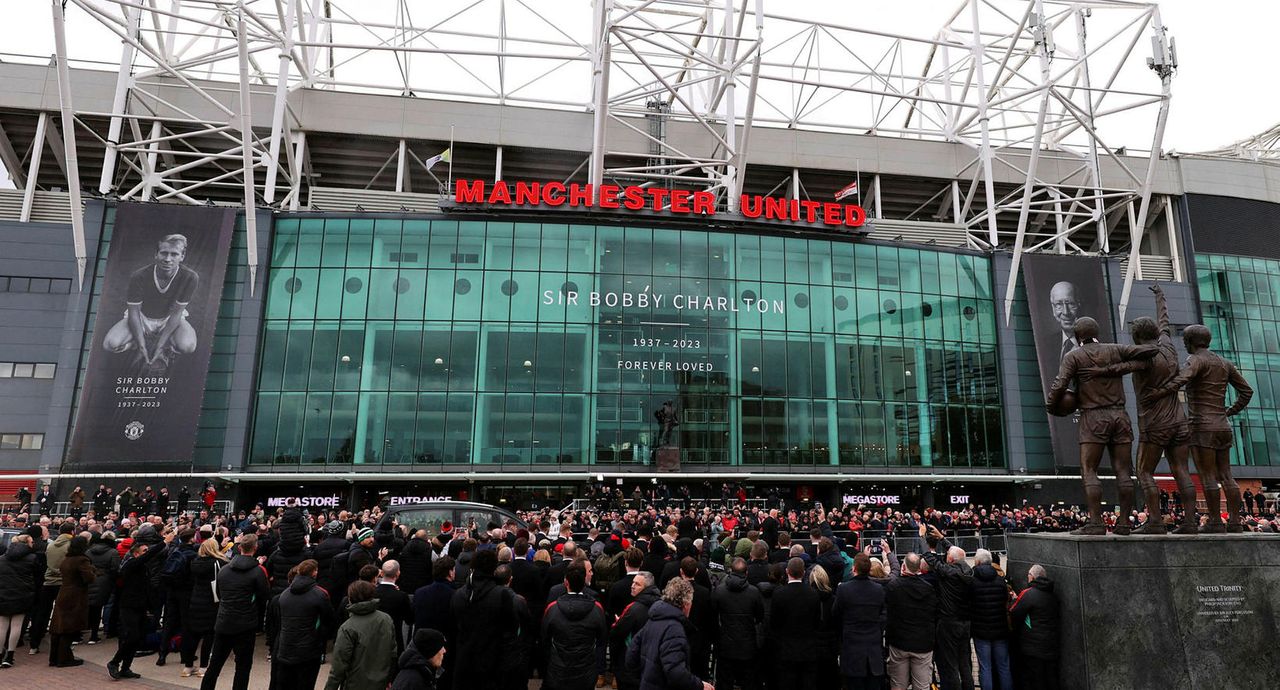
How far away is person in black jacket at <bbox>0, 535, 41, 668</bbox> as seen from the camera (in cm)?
1055

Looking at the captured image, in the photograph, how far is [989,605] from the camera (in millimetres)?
8539

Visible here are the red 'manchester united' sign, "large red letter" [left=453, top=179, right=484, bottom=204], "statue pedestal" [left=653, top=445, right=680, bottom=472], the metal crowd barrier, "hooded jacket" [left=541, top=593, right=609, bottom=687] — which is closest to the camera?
"hooded jacket" [left=541, top=593, right=609, bottom=687]

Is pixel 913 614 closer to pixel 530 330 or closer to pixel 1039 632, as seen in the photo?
pixel 1039 632

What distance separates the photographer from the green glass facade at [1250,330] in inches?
1681

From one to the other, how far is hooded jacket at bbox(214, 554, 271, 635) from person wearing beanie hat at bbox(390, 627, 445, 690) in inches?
162

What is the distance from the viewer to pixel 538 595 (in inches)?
367

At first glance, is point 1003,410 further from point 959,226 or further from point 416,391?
point 416,391

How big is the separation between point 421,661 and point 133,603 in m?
7.41

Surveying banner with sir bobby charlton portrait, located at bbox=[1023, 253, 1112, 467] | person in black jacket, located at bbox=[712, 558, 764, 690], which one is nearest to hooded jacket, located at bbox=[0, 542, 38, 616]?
person in black jacket, located at bbox=[712, 558, 764, 690]

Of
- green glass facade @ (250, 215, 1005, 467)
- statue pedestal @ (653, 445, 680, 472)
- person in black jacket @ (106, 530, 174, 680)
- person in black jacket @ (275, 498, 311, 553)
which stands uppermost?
green glass facade @ (250, 215, 1005, 467)

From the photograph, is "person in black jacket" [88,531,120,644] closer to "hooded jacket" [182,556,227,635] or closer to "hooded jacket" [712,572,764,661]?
"hooded jacket" [182,556,227,635]

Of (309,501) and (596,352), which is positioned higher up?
(596,352)

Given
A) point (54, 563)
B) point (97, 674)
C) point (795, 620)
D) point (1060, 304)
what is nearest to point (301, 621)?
point (795, 620)

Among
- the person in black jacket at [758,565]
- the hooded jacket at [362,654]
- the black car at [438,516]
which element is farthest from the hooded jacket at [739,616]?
the black car at [438,516]
